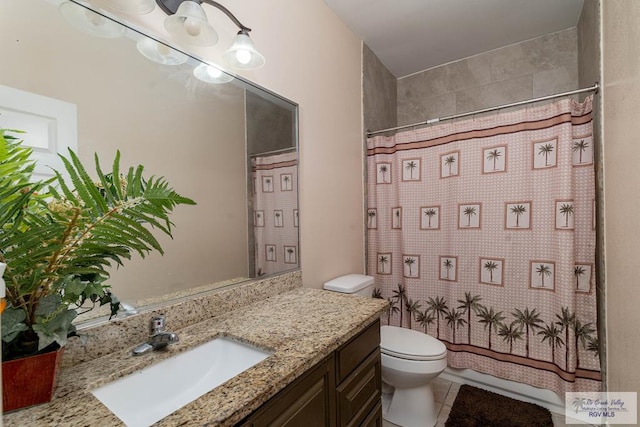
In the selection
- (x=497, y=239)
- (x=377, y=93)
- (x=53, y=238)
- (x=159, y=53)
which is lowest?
(x=497, y=239)

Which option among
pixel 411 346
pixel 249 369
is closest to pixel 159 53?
pixel 249 369

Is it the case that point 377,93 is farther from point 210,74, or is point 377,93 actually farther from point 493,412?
point 493,412

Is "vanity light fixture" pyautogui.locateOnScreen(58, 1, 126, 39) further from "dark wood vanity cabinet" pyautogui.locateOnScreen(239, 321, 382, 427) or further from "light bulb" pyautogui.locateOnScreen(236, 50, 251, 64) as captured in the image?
"dark wood vanity cabinet" pyautogui.locateOnScreen(239, 321, 382, 427)

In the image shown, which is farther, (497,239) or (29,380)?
(497,239)

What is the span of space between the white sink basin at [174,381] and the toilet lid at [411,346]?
3.10ft

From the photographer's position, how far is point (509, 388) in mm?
1871

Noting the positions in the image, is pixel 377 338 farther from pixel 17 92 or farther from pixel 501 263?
pixel 17 92

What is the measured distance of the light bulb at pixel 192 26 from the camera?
3.32 ft

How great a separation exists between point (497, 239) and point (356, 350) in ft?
4.24

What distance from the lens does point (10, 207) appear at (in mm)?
559

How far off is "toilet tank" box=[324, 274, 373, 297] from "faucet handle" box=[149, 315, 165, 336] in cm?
99

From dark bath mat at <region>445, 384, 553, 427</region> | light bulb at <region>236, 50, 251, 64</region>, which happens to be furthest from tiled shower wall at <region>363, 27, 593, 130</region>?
dark bath mat at <region>445, 384, 553, 427</region>

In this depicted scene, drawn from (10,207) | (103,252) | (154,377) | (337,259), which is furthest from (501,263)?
(10,207)

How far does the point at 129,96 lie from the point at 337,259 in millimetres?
1429
